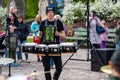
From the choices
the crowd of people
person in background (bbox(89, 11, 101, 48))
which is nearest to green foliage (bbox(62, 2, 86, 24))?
the crowd of people

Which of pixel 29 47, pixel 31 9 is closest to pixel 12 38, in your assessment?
pixel 29 47

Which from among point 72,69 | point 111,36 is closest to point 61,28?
point 72,69

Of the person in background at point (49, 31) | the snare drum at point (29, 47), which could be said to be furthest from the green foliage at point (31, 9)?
the person in background at point (49, 31)

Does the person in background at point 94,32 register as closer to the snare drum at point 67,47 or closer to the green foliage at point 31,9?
the snare drum at point 67,47

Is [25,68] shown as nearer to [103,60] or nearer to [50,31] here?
[103,60]

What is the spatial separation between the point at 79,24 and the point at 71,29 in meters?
0.56

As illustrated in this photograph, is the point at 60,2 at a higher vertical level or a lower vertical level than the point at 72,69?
higher

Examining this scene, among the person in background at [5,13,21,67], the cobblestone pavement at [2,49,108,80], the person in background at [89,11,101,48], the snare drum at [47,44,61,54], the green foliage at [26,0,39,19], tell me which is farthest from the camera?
the green foliage at [26,0,39,19]

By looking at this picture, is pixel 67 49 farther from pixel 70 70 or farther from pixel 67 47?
pixel 70 70

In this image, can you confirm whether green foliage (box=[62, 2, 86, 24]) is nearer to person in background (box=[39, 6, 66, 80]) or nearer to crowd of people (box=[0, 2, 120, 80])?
crowd of people (box=[0, 2, 120, 80])

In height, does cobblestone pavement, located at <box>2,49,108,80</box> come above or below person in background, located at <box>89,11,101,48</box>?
below

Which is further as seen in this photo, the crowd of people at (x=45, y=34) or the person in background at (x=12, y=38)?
the person in background at (x=12, y=38)

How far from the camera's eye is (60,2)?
102ft

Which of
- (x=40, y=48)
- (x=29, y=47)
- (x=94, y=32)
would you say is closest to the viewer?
(x=40, y=48)
